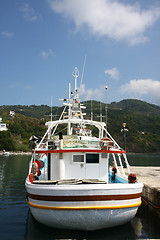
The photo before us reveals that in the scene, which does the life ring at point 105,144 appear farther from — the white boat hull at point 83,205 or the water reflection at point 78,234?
the water reflection at point 78,234

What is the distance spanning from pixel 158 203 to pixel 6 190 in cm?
1265

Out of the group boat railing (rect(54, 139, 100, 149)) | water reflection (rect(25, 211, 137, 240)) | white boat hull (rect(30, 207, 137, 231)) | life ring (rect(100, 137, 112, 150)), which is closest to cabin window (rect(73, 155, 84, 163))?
boat railing (rect(54, 139, 100, 149))

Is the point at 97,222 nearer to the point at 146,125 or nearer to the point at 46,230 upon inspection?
the point at 46,230

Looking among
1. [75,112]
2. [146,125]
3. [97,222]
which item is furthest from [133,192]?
[146,125]

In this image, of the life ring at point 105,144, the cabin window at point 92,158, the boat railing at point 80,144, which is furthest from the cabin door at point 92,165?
the life ring at point 105,144

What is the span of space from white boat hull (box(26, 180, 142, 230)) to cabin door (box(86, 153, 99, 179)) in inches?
101

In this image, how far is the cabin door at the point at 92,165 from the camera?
10867 millimetres

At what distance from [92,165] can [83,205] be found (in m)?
3.06

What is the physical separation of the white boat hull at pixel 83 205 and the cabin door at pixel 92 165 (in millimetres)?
2560

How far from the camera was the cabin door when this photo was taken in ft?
35.7

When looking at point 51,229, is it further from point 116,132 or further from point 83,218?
point 116,132

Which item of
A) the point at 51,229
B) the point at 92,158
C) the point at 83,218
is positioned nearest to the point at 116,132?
the point at 92,158

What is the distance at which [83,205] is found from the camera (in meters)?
8.06

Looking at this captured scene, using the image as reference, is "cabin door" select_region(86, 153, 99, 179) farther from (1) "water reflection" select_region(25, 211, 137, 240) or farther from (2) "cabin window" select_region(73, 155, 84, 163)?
(1) "water reflection" select_region(25, 211, 137, 240)
